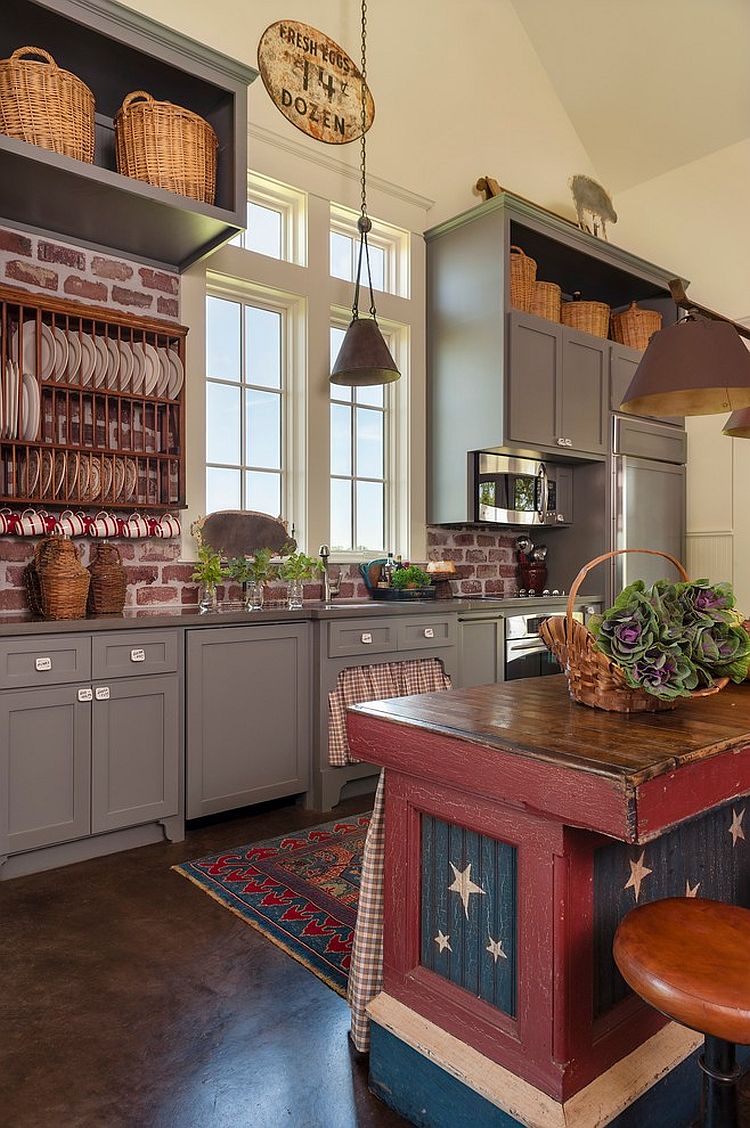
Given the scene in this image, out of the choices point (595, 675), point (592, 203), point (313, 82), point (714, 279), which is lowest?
point (595, 675)

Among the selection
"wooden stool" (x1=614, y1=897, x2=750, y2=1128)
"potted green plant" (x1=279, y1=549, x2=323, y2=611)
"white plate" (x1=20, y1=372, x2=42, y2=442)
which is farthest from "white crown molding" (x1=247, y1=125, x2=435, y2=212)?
"wooden stool" (x1=614, y1=897, x2=750, y2=1128)

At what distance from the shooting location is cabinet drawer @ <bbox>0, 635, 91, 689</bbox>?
9.22 ft

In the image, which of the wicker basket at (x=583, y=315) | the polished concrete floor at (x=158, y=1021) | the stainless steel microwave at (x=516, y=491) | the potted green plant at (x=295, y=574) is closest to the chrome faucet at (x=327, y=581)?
the potted green plant at (x=295, y=574)

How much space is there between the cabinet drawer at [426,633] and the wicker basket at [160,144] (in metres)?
2.24

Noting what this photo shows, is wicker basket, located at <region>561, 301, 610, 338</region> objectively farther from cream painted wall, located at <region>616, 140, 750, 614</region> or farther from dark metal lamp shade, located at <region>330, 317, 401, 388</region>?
dark metal lamp shade, located at <region>330, 317, 401, 388</region>

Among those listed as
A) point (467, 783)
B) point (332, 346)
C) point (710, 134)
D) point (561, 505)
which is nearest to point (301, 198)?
point (332, 346)

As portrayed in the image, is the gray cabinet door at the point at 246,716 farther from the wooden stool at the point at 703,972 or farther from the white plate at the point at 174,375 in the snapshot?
the wooden stool at the point at 703,972

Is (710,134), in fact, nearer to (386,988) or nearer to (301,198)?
(301,198)

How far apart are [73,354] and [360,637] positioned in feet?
6.11

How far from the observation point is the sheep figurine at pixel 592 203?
5.70 m

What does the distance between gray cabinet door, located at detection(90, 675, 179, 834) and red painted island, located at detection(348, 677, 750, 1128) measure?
1.69 m

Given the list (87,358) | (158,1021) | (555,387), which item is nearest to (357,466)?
(555,387)

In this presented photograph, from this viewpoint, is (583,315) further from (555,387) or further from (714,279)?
(714,279)

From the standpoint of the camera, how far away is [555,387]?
497 centimetres
